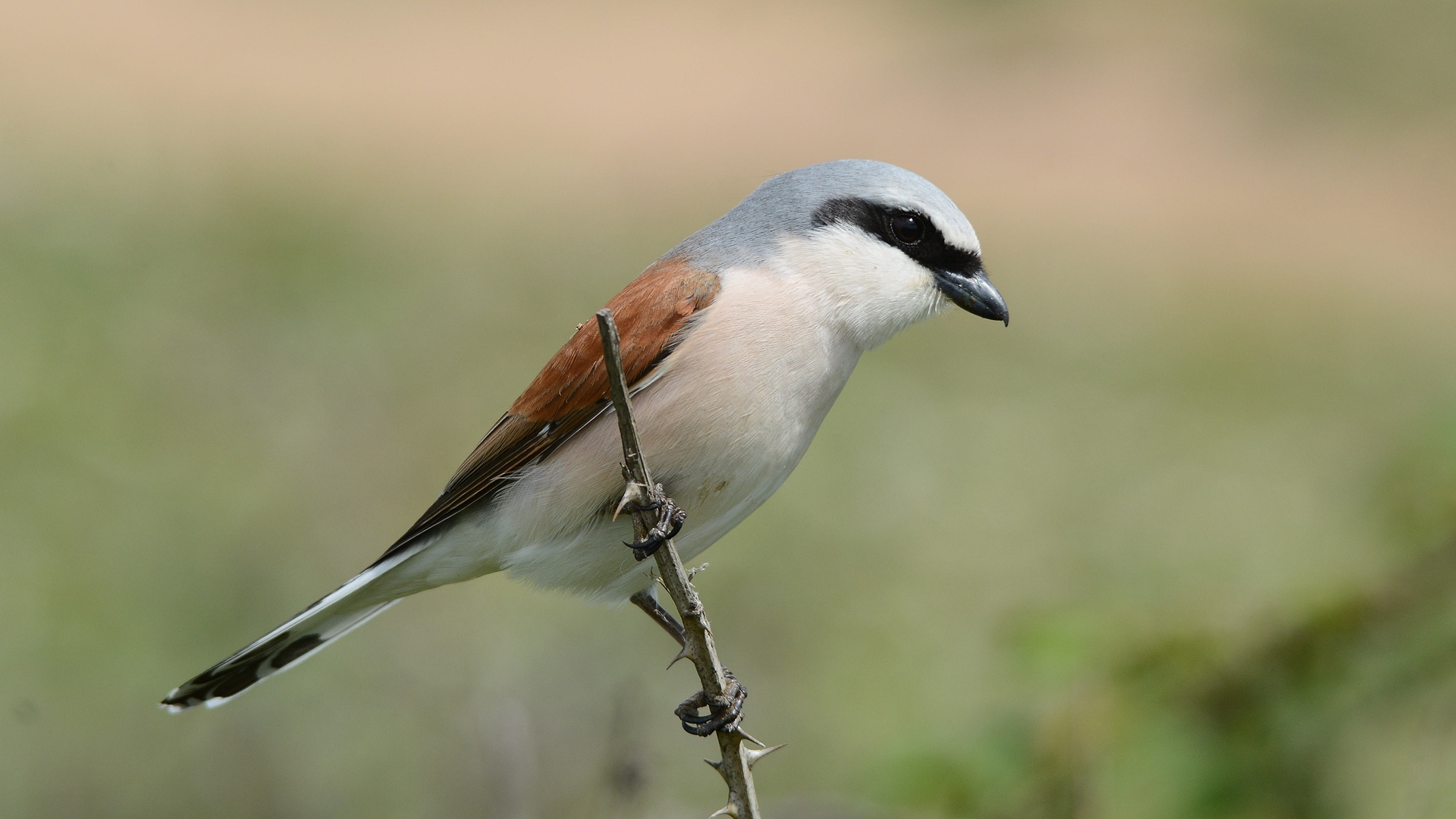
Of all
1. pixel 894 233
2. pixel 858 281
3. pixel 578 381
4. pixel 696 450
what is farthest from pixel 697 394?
pixel 894 233

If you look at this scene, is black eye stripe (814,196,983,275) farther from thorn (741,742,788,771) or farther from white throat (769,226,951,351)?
thorn (741,742,788,771)

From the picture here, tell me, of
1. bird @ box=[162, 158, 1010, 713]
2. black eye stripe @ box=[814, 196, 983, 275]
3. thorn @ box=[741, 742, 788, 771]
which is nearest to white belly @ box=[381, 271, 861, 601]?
bird @ box=[162, 158, 1010, 713]

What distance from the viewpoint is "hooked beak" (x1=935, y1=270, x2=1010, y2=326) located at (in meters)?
2.86

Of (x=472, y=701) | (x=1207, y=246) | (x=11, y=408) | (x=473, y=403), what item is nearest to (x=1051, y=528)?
(x=473, y=403)

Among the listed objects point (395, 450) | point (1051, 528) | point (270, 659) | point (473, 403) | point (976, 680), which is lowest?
point (270, 659)

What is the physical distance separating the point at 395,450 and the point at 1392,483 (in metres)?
4.44

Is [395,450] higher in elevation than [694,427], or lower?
higher

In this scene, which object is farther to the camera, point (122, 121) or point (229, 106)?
point (229, 106)

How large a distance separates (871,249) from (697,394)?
57cm

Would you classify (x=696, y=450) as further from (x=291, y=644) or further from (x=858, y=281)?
(x=291, y=644)

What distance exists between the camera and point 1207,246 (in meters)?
11.2

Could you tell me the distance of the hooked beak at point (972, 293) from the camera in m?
2.86

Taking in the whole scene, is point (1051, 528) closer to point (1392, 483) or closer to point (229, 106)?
point (1392, 483)

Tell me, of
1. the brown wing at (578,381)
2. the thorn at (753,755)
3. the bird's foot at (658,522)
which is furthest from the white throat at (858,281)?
the thorn at (753,755)
